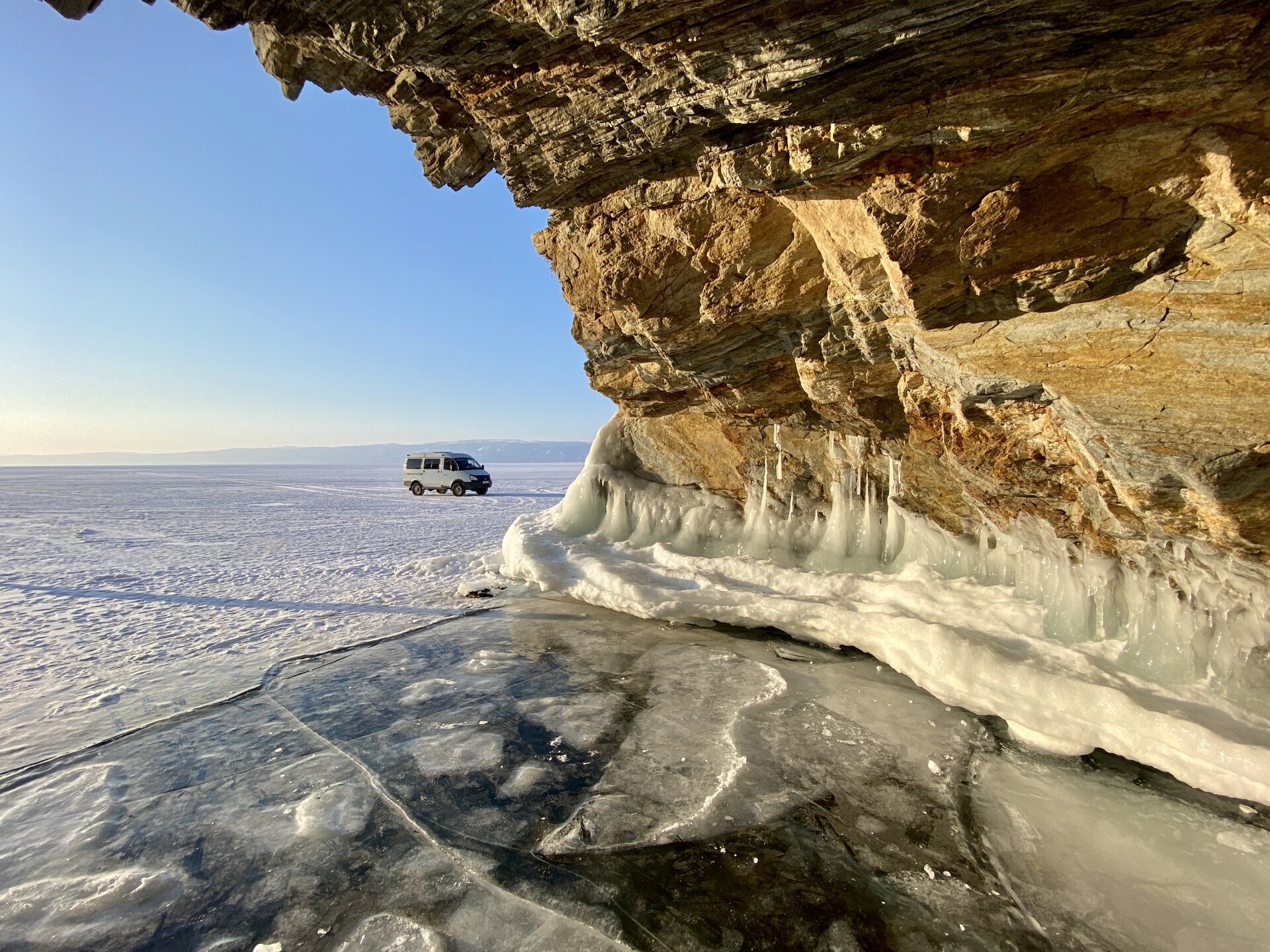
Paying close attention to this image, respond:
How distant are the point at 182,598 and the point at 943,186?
9.34 meters

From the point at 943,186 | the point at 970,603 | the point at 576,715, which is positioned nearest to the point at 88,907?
the point at 576,715

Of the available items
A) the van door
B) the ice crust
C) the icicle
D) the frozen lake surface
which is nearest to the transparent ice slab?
the ice crust

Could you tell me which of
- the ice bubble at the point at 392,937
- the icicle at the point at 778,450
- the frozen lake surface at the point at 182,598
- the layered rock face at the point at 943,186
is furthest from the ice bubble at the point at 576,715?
the icicle at the point at 778,450

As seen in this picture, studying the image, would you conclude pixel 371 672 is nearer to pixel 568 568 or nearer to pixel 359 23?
pixel 568 568

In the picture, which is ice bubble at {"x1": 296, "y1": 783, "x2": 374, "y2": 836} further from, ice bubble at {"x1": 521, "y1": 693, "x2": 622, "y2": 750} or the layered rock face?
the layered rock face

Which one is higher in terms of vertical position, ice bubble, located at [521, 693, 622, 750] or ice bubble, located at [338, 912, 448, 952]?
ice bubble, located at [521, 693, 622, 750]

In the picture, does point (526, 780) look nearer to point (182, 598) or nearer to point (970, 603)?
point (970, 603)

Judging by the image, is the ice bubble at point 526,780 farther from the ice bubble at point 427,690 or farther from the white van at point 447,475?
the white van at point 447,475

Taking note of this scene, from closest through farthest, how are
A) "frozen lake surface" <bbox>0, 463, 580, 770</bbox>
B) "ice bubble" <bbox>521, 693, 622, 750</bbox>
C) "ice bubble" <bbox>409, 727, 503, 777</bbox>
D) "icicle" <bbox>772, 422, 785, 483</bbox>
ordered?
"ice bubble" <bbox>409, 727, 503, 777</bbox>, "ice bubble" <bbox>521, 693, 622, 750</bbox>, "frozen lake surface" <bbox>0, 463, 580, 770</bbox>, "icicle" <bbox>772, 422, 785, 483</bbox>

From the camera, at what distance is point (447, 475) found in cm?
2294

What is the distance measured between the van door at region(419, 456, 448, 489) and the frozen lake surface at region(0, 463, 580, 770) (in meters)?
6.19

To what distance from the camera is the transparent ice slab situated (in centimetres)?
229

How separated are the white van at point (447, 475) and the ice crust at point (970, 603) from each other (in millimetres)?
14369

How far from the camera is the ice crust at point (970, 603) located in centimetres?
348
